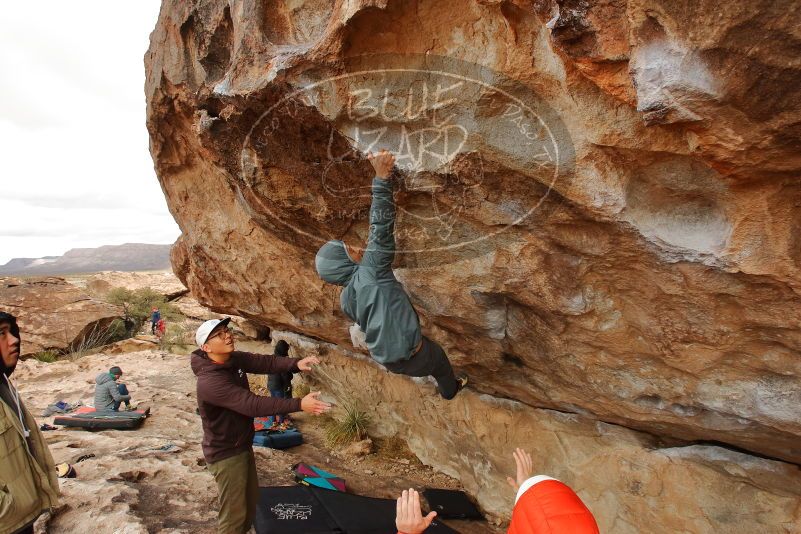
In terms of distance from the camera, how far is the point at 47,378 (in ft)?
29.7

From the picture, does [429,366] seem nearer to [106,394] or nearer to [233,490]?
[233,490]

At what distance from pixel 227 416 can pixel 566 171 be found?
7.71 ft

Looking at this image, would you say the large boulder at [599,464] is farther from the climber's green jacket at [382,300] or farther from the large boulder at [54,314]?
the large boulder at [54,314]

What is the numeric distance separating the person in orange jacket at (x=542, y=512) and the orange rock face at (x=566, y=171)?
1112 mm

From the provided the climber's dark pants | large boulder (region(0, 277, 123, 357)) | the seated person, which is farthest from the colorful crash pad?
large boulder (region(0, 277, 123, 357))

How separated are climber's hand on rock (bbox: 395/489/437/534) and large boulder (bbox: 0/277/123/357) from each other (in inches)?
462

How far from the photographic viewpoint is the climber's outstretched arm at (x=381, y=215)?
240 cm

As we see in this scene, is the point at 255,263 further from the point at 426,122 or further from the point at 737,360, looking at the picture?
the point at 737,360

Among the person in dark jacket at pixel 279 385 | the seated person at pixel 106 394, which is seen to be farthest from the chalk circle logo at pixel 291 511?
the seated person at pixel 106 394

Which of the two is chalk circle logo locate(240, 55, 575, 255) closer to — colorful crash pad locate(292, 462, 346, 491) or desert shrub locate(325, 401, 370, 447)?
colorful crash pad locate(292, 462, 346, 491)

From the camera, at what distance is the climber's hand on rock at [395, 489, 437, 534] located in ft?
5.79

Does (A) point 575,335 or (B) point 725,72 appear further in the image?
(A) point 575,335

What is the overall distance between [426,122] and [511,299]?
1.24m

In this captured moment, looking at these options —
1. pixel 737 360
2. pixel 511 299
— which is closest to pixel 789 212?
pixel 737 360
